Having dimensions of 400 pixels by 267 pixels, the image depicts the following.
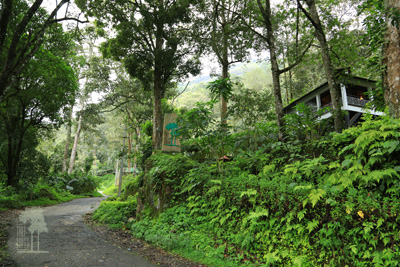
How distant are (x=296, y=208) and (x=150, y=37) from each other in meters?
11.8

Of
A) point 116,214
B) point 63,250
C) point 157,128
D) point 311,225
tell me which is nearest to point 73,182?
point 157,128

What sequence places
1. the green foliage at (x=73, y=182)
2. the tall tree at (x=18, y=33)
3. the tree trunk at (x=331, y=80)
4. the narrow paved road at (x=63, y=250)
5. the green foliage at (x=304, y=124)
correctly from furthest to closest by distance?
the green foliage at (x=73, y=182) < the green foliage at (x=304, y=124) < the tree trunk at (x=331, y=80) < the tall tree at (x=18, y=33) < the narrow paved road at (x=63, y=250)

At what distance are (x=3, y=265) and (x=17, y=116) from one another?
12139 millimetres

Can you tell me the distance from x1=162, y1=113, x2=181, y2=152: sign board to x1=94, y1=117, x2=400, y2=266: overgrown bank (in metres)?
2.25

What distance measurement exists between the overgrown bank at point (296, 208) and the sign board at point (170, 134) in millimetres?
2250

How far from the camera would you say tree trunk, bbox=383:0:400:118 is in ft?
16.5

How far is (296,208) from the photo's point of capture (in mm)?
4270

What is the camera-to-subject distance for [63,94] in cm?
1388

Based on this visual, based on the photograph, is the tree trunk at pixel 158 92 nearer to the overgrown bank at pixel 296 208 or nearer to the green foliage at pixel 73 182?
the overgrown bank at pixel 296 208

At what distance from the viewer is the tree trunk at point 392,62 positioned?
503cm

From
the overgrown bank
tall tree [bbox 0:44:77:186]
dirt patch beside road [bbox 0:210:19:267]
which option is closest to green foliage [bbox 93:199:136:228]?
the overgrown bank

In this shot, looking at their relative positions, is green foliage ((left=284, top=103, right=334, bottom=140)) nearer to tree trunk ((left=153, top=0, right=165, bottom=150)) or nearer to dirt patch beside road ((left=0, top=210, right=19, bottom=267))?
tree trunk ((left=153, top=0, right=165, bottom=150))

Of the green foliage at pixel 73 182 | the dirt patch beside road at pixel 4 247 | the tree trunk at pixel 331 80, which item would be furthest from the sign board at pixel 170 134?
the green foliage at pixel 73 182

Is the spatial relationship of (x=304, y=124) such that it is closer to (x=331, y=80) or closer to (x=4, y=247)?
(x=331, y=80)
